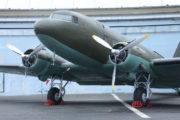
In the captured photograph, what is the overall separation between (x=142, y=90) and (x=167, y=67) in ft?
5.43

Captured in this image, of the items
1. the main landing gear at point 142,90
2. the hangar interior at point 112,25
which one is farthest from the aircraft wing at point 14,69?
the hangar interior at point 112,25

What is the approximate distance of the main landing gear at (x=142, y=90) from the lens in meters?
15.9

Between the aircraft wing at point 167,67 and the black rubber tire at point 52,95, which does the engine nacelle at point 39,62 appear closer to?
the black rubber tire at point 52,95

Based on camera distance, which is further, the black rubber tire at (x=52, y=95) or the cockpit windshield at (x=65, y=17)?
the black rubber tire at (x=52, y=95)

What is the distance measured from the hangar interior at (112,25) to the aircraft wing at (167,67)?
44.4 ft

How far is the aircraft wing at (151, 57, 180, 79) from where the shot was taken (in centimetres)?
1567

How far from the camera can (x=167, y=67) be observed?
53.2 ft

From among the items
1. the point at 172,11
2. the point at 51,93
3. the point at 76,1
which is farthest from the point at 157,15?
the point at 51,93

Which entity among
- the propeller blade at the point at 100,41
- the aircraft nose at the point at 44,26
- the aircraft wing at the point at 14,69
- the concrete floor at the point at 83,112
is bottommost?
the concrete floor at the point at 83,112

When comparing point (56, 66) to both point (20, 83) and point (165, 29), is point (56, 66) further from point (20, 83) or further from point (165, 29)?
point (165, 29)

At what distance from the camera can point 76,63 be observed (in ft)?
55.2

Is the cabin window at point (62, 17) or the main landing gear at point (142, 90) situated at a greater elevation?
the cabin window at point (62, 17)

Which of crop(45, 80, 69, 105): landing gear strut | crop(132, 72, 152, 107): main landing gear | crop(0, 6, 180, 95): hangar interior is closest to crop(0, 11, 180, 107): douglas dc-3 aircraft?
crop(132, 72, 152, 107): main landing gear

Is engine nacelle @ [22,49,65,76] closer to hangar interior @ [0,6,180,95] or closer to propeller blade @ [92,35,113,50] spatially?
propeller blade @ [92,35,113,50]
